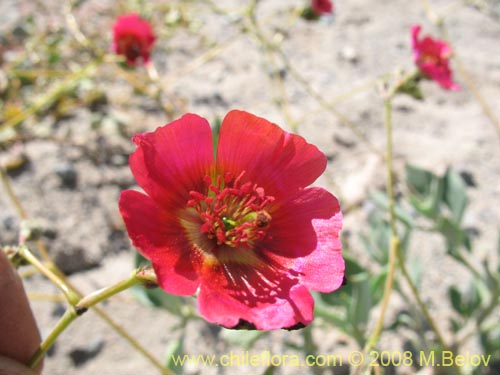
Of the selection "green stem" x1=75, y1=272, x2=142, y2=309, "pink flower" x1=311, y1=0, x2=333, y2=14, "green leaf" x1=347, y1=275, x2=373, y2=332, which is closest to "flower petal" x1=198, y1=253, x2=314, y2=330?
"green stem" x1=75, y1=272, x2=142, y2=309

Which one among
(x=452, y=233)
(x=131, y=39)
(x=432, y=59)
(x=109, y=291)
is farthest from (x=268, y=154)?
(x=131, y=39)

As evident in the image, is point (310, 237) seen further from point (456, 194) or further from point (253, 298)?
point (456, 194)

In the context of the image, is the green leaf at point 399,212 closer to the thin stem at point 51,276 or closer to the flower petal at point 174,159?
the flower petal at point 174,159

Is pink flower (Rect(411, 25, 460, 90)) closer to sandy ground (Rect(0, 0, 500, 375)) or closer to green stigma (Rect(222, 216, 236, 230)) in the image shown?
sandy ground (Rect(0, 0, 500, 375))

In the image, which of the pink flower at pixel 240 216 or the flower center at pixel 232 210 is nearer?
the pink flower at pixel 240 216

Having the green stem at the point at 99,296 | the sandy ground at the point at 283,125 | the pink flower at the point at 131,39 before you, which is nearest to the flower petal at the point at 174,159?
the green stem at the point at 99,296

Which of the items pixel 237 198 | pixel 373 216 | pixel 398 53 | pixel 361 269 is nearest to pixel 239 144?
pixel 237 198

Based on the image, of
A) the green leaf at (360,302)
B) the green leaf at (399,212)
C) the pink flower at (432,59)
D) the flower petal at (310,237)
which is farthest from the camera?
the pink flower at (432,59)

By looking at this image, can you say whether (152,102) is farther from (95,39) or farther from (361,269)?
(361,269)
